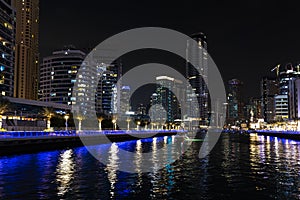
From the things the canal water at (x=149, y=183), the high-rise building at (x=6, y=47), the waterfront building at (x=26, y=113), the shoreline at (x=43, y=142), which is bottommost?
the canal water at (x=149, y=183)

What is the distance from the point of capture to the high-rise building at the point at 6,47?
136 metres

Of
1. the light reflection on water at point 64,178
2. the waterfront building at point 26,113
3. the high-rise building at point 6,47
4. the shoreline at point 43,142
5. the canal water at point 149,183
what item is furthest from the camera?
the high-rise building at point 6,47

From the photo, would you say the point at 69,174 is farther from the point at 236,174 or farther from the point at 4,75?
the point at 4,75

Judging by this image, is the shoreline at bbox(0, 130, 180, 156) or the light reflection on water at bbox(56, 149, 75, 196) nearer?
the light reflection on water at bbox(56, 149, 75, 196)

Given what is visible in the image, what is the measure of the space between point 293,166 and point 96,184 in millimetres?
23536

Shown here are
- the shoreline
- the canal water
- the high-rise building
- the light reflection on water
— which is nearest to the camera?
the canal water

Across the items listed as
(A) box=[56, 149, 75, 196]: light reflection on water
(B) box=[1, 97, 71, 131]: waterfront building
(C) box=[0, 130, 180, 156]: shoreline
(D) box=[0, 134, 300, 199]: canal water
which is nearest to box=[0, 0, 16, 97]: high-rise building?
(B) box=[1, 97, 71, 131]: waterfront building

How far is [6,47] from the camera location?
13850cm

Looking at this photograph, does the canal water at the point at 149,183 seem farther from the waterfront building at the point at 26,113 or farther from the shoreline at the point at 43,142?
the waterfront building at the point at 26,113

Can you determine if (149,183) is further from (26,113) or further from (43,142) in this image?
(26,113)

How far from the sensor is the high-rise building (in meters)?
136

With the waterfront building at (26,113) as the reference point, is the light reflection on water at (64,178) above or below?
below

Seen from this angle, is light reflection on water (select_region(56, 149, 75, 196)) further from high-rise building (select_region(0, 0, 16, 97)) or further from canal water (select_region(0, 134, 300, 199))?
high-rise building (select_region(0, 0, 16, 97))

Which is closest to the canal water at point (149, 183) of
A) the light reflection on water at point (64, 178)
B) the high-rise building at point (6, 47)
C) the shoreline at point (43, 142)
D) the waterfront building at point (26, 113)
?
the light reflection on water at point (64, 178)
